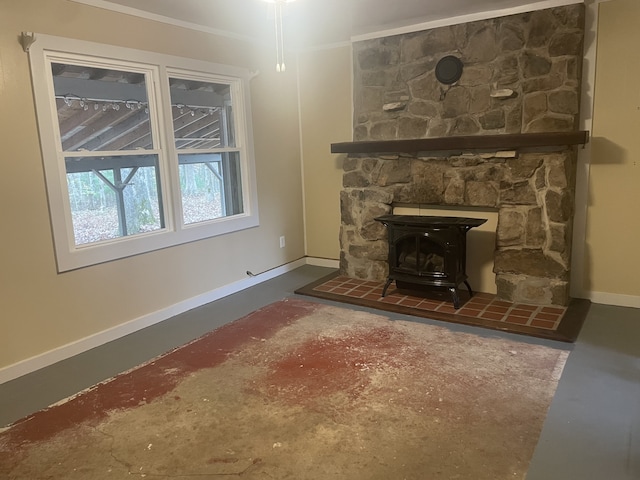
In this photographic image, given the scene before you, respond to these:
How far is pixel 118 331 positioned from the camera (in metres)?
3.62

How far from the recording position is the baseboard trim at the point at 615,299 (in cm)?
384

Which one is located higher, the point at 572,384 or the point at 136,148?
the point at 136,148

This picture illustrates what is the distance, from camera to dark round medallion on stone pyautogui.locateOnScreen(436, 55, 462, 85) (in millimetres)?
4086

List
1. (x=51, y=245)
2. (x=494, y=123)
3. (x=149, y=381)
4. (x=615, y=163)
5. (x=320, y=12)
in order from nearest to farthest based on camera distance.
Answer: (x=149, y=381) → (x=51, y=245) → (x=615, y=163) → (x=320, y=12) → (x=494, y=123)

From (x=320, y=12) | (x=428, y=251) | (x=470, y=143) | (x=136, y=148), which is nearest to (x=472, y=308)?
(x=428, y=251)

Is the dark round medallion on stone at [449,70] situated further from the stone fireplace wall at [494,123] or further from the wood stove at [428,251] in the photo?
the wood stove at [428,251]

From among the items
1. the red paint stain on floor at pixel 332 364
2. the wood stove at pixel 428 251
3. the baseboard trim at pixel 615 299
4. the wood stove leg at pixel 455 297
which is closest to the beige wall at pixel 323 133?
the wood stove at pixel 428 251

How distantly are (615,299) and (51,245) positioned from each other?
4.30m

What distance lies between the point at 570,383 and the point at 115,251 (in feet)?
10.4

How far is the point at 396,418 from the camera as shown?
243cm

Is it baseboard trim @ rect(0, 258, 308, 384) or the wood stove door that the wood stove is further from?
baseboard trim @ rect(0, 258, 308, 384)

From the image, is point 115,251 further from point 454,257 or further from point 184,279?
point 454,257

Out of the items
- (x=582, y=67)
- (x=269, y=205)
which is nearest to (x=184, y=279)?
(x=269, y=205)

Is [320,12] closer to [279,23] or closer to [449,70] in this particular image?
[279,23]
